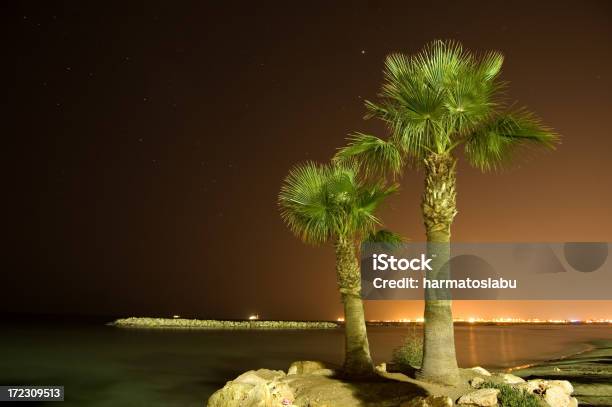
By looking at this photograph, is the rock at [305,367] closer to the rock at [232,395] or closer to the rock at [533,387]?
the rock at [232,395]

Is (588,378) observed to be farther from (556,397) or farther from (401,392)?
(401,392)

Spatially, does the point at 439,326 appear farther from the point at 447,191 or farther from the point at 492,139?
the point at 492,139

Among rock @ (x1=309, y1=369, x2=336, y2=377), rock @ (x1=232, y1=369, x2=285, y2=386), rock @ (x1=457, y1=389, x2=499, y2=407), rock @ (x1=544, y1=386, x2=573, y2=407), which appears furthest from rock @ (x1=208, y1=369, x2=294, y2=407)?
rock @ (x1=544, y1=386, x2=573, y2=407)

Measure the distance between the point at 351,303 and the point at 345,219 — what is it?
2474 mm

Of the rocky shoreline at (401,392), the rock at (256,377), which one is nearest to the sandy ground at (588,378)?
the rocky shoreline at (401,392)

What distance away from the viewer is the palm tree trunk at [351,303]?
57.0 feet

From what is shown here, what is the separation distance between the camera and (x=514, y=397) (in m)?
13.0

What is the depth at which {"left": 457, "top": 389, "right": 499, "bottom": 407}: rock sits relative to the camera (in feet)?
42.3

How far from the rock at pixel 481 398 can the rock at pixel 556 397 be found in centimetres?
140

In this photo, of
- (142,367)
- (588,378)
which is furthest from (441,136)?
(142,367)

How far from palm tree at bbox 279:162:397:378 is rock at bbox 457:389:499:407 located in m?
4.21

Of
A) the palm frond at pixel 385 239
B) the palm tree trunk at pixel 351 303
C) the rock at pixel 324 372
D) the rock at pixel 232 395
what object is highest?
the palm frond at pixel 385 239

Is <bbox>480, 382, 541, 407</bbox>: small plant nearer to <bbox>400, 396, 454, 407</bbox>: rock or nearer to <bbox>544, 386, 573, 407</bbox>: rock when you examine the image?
<bbox>544, 386, 573, 407</bbox>: rock

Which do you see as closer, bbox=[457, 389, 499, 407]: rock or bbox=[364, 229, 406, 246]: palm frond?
bbox=[457, 389, 499, 407]: rock
